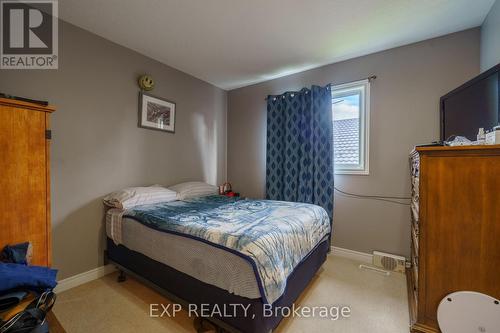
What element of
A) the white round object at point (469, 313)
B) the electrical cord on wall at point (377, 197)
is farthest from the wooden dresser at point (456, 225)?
the electrical cord on wall at point (377, 197)

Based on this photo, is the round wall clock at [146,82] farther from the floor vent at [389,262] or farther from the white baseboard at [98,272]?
the floor vent at [389,262]

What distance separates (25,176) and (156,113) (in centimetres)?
165

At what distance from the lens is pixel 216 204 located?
2.39 meters

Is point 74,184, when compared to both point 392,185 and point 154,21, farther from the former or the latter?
point 392,185

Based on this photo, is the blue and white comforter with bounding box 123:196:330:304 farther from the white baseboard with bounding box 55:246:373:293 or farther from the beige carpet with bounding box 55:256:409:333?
the white baseboard with bounding box 55:246:373:293

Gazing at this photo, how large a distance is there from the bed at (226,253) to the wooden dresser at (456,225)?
800 millimetres

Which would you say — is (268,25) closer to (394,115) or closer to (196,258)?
(394,115)

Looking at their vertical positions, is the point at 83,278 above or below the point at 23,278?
below

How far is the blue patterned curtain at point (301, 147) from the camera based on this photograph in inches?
108

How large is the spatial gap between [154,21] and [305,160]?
234cm

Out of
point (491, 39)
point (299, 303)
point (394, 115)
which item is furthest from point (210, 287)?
point (491, 39)

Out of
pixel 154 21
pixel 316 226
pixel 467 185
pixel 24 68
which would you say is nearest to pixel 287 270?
pixel 316 226

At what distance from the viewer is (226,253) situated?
130cm

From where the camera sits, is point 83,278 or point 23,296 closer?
point 23,296
